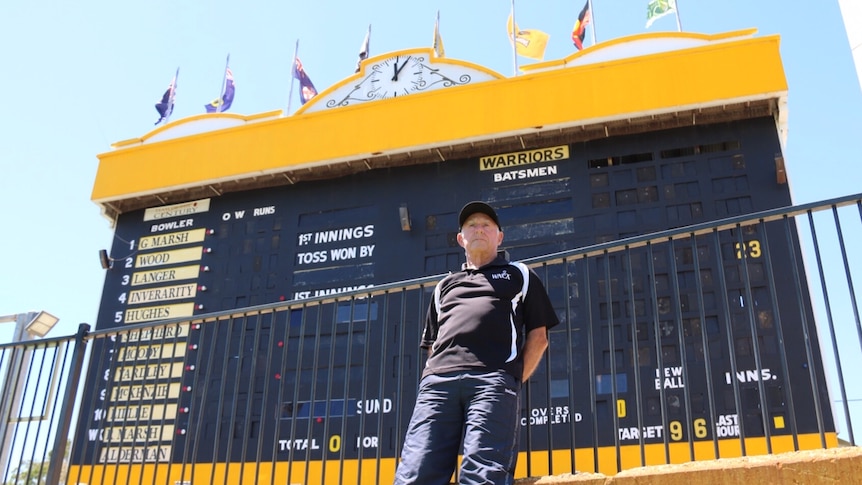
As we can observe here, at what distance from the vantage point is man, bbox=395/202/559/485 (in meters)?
2.58

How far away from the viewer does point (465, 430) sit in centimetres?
270

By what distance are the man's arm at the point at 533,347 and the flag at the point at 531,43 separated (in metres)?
8.83

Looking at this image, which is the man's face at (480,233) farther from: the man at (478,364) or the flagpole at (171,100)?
the flagpole at (171,100)

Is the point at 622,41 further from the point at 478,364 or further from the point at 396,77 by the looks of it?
the point at 478,364

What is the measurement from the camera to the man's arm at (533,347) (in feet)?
9.39

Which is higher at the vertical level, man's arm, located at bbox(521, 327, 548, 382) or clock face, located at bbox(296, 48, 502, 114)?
clock face, located at bbox(296, 48, 502, 114)

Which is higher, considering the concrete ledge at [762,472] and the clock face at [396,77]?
the clock face at [396,77]

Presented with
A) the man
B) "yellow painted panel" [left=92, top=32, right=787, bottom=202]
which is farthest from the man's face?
"yellow painted panel" [left=92, top=32, right=787, bottom=202]

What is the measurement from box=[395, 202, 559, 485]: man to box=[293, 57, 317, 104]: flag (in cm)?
992

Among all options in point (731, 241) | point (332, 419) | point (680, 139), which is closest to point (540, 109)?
point (680, 139)

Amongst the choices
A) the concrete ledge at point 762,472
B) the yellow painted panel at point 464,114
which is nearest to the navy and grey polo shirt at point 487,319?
the concrete ledge at point 762,472

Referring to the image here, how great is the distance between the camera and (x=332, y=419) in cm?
746

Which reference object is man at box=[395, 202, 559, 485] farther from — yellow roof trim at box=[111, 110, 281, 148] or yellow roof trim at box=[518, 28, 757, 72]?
yellow roof trim at box=[111, 110, 281, 148]

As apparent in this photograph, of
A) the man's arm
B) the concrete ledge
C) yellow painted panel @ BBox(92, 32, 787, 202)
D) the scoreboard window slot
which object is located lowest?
the concrete ledge
